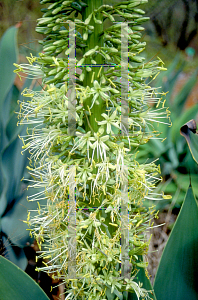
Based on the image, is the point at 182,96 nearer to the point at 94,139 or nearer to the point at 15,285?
the point at 94,139

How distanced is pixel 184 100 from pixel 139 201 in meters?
1.05

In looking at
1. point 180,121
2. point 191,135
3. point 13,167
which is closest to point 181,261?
point 191,135

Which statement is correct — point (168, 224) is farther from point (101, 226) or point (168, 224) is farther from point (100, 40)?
point (100, 40)

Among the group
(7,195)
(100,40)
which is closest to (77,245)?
(100,40)

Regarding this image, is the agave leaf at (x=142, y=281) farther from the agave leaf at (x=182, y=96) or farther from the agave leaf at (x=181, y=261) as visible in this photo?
the agave leaf at (x=182, y=96)

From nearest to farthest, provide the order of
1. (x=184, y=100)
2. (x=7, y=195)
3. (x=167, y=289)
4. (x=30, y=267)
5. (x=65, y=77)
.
Result: (x=65, y=77), (x=167, y=289), (x=7, y=195), (x=30, y=267), (x=184, y=100)

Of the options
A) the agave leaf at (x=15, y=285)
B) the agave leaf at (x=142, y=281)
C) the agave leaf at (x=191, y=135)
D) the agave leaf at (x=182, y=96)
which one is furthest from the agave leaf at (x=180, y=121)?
the agave leaf at (x=15, y=285)

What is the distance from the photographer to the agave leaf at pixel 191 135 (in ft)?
2.11

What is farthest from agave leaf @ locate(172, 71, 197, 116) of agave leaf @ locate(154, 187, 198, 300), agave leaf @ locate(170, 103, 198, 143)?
agave leaf @ locate(154, 187, 198, 300)

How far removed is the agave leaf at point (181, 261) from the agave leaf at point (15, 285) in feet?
0.94

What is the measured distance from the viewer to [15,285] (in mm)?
616

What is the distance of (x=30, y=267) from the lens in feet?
4.14

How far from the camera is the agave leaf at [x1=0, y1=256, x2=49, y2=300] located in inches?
23.8

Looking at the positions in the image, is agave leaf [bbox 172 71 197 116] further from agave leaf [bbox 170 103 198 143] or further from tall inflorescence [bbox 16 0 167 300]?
tall inflorescence [bbox 16 0 167 300]
